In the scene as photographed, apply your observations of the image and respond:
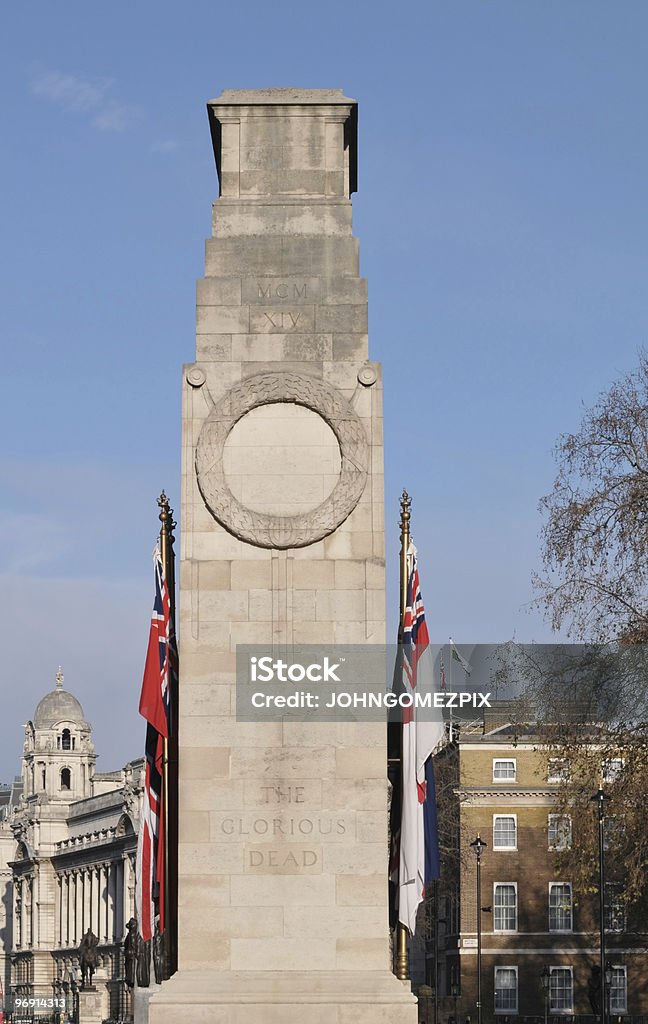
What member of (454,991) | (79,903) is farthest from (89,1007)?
(79,903)

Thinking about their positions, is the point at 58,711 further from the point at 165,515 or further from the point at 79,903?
the point at 165,515

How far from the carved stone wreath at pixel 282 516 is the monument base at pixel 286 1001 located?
6170 mm

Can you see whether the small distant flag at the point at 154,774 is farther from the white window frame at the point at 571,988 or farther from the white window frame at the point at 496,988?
the white window frame at the point at 496,988

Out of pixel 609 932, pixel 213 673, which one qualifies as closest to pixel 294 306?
pixel 213 673

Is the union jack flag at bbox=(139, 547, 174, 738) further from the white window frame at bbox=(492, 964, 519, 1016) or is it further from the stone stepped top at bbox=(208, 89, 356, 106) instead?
the white window frame at bbox=(492, 964, 519, 1016)

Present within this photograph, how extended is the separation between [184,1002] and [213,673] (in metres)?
4.59

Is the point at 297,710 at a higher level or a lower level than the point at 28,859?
higher

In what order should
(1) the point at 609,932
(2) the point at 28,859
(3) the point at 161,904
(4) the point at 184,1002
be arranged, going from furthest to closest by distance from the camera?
1. (2) the point at 28,859
2. (1) the point at 609,932
3. (3) the point at 161,904
4. (4) the point at 184,1002

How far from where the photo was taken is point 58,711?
192375 mm

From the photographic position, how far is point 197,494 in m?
26.1

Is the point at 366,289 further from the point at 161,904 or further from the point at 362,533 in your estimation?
the point at 161,904

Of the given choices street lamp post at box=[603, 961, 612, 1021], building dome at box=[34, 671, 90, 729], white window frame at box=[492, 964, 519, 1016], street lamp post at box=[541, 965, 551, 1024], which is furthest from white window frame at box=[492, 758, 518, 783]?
building dome at box=[34, 671, 90, 729]

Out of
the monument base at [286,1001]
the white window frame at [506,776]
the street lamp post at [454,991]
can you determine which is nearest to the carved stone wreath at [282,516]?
the monument base at [286,1001]

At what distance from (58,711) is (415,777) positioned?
555ft
